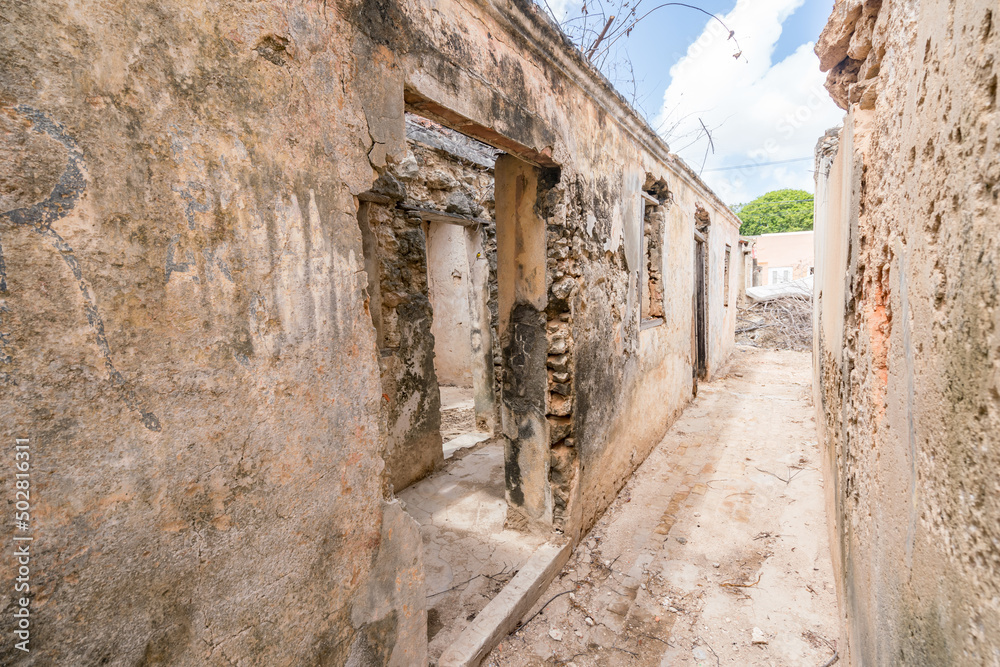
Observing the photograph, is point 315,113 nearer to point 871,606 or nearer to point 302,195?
point 302,195

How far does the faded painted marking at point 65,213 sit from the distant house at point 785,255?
88.8 ft

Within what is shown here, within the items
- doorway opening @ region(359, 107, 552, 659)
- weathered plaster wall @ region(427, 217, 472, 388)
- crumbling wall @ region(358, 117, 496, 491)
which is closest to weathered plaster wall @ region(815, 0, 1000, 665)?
doorway opening @ region(359, 107, 552, 659)

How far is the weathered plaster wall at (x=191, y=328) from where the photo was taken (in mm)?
896

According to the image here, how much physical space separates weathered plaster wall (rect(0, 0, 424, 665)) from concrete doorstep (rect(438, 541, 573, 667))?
68 cm

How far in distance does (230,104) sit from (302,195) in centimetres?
27

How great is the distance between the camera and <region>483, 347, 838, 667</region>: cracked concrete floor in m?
2.20

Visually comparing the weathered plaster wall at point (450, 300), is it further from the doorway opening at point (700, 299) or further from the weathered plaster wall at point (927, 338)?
the weathered plaster wall at point (927, 338)

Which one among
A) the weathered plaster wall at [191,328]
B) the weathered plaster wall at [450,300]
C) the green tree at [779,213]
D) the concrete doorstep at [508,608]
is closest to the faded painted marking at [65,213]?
the weathered plaster wall at [191,328]

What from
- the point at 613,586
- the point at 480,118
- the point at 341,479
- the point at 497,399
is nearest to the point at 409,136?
the point at 480,118

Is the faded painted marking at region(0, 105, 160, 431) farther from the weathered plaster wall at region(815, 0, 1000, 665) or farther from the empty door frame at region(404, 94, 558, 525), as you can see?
the empty door frame at region(404, 94, 558, 525)

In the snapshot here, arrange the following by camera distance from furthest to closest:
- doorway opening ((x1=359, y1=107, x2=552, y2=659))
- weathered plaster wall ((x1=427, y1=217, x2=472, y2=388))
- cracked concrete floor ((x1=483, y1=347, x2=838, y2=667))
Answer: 1. weathered plaster wall ((x1=427, y1=217, x2=472, y2=388))
2. doorway opening ((x1=359, y1=107, x2=552, y2=659))
3. cracked concrete floor ((x1=483, y1=347, x2=838, y2=667))

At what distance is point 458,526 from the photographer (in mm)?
3180

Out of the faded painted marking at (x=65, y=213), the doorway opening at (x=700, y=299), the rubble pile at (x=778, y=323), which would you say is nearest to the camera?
the faded painted marking at (x=65, y=213)

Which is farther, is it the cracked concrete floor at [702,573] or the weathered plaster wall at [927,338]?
the cracked concrete floor at [702,573]
